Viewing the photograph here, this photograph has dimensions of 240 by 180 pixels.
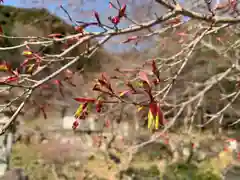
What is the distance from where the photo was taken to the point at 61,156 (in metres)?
4.45

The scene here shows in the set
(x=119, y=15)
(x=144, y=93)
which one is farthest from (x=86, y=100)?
(x=119, y=15)

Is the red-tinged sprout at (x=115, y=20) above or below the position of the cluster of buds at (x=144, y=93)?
above

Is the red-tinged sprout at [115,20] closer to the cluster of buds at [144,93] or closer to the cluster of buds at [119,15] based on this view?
the cluster of buds at [119,15]

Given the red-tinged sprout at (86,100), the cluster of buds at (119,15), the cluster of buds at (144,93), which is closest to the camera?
the cluster of buds at (144,93)

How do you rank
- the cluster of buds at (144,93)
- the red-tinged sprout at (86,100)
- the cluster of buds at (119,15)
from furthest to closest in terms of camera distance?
1. the cluster of buds at (119,15)
2. the red-tinged sprout at (86,100)
3. the cluster of buds at (144,93)

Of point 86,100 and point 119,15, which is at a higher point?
point 119,15

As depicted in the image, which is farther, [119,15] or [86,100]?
[119,15]

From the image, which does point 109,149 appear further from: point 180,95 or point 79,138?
point 180,95

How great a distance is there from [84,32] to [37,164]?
12.2ft

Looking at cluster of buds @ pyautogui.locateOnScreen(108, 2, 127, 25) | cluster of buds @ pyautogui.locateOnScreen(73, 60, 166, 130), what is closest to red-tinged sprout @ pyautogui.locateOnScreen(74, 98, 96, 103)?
cluster of buds @ pyautogui.locateOnScreen(73, 60, 166, 130)

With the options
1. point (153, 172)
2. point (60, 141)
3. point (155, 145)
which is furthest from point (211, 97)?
point (60, 141)

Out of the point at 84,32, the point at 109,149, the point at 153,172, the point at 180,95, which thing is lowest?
the point at 153,172

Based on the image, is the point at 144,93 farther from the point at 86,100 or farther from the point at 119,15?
the point at 119,15

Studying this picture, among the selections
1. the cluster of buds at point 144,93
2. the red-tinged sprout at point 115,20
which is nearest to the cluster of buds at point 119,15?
the red-tinged sprout at point 115,20
